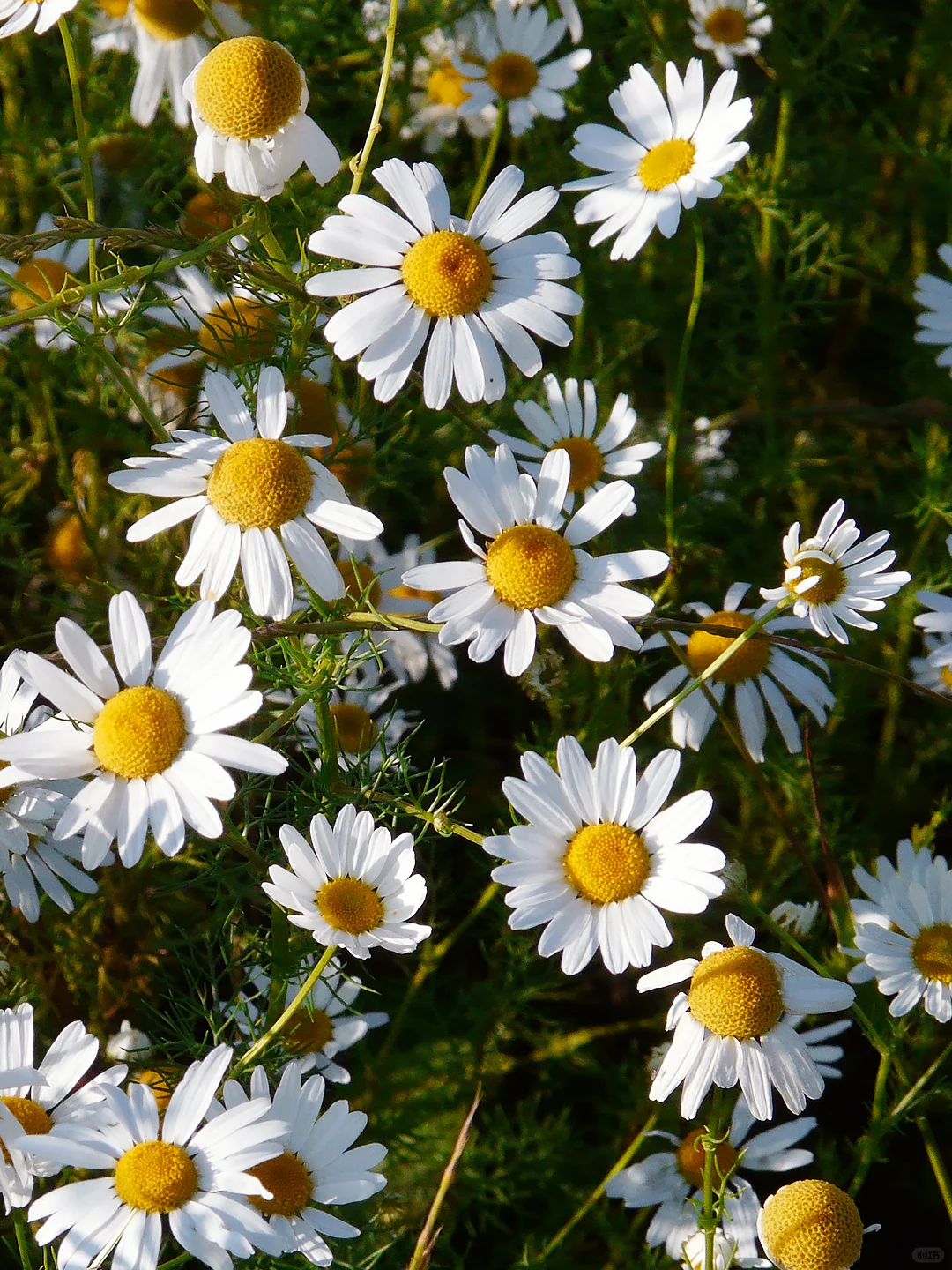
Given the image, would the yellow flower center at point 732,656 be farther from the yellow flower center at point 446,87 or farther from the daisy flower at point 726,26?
the yellow flower center at point 446,87

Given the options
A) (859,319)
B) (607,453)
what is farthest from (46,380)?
(859,319)

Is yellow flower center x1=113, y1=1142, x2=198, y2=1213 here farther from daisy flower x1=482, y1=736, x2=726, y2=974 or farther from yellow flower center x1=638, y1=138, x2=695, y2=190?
yellow flower center x1=638, y1=138, x2=695, y2=190

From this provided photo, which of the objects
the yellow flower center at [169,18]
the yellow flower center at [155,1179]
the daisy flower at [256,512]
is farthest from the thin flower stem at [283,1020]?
the yellow flower center at [169,18]

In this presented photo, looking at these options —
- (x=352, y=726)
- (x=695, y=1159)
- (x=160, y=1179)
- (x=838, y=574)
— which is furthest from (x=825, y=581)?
(x=160, y=1179)

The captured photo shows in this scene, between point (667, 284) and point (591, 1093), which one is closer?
point (591, 1093)

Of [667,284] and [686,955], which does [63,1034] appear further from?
[667,284]

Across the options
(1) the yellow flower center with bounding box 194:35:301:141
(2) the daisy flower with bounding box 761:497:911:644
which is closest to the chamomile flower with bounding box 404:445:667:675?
(2) the daisy flower with bounding box 761:497:911:644
